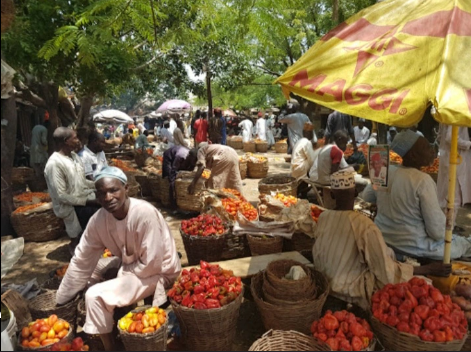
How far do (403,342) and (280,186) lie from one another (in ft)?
13.7

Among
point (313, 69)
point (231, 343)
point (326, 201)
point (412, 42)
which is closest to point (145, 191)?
point (326, 201)

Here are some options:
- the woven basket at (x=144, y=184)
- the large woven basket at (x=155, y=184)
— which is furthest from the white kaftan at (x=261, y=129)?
the large woven basket at (x=155, y=184)

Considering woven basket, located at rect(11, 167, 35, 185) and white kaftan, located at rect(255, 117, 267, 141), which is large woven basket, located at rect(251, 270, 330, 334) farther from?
white kaftan, located at rect(255, 117, 267, 141)

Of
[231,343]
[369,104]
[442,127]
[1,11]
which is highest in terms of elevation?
[1,11]

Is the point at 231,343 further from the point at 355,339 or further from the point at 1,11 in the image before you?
the point at 1,11

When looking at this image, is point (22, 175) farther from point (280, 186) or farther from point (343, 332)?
point (343, 332)

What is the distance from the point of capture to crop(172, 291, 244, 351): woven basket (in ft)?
9.85

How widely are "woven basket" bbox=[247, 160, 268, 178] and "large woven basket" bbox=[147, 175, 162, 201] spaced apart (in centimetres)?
346

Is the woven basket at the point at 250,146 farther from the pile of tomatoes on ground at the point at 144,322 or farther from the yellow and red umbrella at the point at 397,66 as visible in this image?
the pile of tomatoes on ground at the point at 144,322

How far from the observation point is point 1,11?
1816 mm

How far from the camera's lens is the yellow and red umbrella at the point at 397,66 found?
2.24 m

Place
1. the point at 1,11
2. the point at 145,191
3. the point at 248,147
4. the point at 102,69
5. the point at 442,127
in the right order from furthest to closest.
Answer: the point at 248,147
the point at 145,191
the point at 442,127
the point at 102,69
the point at 1,11

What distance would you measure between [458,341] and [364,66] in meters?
2.15

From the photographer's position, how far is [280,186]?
6605 mm
